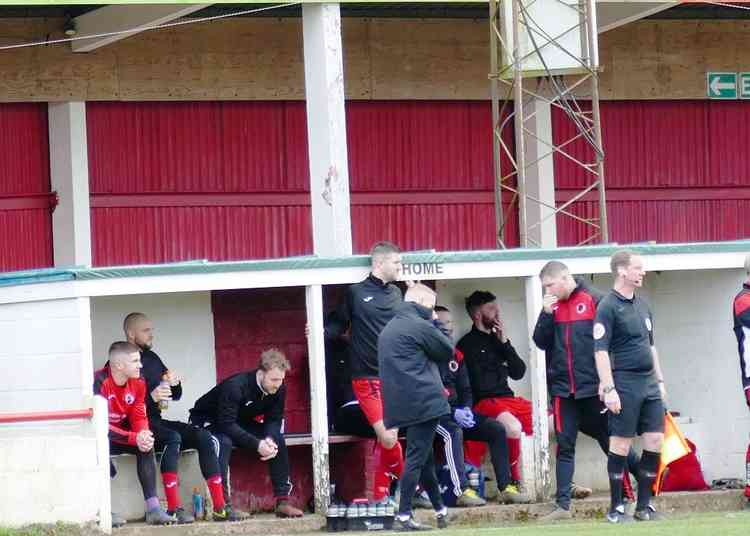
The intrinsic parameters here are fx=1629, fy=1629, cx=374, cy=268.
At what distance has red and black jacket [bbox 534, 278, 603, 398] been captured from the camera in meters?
12.7

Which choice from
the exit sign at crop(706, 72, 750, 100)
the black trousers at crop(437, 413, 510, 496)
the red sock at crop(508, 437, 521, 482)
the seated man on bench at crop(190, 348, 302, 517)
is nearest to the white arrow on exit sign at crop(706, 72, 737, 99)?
the exit sign at crop(706, 72, 750, 100)

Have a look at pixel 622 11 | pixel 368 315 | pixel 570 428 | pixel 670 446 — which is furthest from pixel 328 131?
pixel 670 446

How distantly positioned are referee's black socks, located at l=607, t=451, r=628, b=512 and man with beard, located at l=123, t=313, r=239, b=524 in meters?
3.03

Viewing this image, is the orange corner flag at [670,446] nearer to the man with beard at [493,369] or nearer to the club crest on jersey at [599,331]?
the club crest on jersey at [599,331]

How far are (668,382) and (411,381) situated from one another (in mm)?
4412

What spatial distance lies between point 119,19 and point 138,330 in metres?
6.17

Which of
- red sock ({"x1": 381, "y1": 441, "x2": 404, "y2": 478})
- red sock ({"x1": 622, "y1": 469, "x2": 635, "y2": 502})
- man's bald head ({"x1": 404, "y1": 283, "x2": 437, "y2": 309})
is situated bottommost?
red sock ({"x1": 622, "y1": 469, "x2": 635, "y2": 502})

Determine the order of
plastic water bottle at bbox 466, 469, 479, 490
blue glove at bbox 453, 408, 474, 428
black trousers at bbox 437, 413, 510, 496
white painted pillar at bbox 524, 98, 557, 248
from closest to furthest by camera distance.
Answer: black trousers at bbox 437, 413, 510, 496, blue glove at bbox 453, 408, 474, 428, plastic water bottle at bbox 466, 469, 479, 490, white painted pillar at bbox 524, 98, 557, 248

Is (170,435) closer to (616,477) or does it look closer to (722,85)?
(616,477)

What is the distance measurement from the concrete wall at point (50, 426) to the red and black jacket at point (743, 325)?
210 inches

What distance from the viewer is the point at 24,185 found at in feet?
65.2

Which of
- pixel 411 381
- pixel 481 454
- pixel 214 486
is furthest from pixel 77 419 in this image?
pixel 481 454

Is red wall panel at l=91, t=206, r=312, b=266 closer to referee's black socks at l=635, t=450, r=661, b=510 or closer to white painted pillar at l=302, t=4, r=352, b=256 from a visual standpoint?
white painted pillar at l=302, t=4, r=352, b=256

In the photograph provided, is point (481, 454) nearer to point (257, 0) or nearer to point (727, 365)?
point (727, 365)
